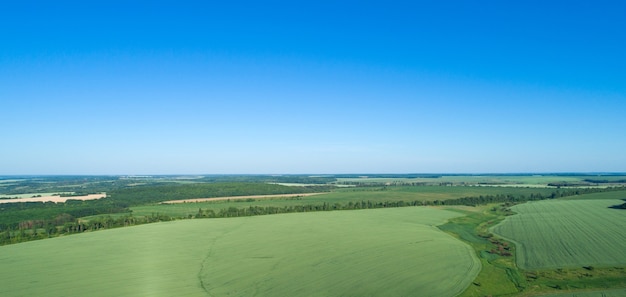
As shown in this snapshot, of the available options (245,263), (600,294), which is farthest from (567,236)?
(245,263)

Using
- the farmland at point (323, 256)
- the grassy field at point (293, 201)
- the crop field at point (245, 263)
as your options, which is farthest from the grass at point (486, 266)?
the grassy field at point (293, 201)

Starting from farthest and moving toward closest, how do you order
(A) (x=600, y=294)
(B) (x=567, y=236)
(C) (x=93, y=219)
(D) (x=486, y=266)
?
(C) (x=93, y=219) < (B) (x=567, y=236) < (D) (x=486, y=266) < (A) (x=600, y=294)

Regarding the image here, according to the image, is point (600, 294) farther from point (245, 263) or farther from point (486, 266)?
point (245, 263)

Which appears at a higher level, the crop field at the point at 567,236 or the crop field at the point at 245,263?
the crop field at the point at 567,236

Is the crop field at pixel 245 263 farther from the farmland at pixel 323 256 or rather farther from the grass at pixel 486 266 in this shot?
the grass at pixel 486 266

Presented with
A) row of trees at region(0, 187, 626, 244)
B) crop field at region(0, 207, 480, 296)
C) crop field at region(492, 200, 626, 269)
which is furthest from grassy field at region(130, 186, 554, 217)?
crop field at region(492, 200, 626, 269)

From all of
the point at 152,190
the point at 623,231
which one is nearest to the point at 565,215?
the point at 623,231

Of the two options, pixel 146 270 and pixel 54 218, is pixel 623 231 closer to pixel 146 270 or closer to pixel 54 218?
pixel 146 270
